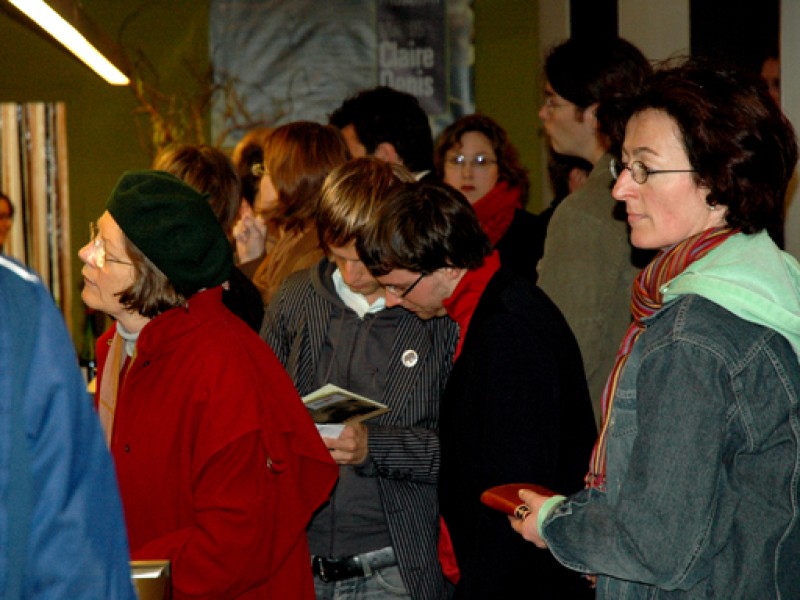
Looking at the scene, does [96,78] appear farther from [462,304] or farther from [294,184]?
[462,304]

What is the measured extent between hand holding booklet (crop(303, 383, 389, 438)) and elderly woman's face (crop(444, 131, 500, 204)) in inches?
117

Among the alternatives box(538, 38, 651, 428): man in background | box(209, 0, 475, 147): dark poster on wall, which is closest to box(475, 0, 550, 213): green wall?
box(209, 0, 475, 147): dark poster on wall

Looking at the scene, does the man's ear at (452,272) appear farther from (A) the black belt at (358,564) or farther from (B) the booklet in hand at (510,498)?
(A) the black belt at (358,564)

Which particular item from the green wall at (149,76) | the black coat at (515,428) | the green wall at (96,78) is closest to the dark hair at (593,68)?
the black coat at (515,428)

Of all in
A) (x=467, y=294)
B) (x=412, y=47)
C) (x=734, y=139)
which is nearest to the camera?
(x=734, y=139)

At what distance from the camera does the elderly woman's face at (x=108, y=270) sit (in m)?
2.06

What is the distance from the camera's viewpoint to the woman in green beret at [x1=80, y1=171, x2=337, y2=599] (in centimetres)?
183

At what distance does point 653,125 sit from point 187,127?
7.48 meters

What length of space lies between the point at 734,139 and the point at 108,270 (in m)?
1.24

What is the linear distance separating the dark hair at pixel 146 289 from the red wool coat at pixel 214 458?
2.7 inches

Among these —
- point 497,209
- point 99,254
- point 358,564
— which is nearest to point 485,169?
point 497,209

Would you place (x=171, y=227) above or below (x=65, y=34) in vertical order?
below

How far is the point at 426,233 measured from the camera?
227cm

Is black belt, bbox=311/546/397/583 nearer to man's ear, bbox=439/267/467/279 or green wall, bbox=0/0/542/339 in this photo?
man's ear, bbox=439/267/467/279
